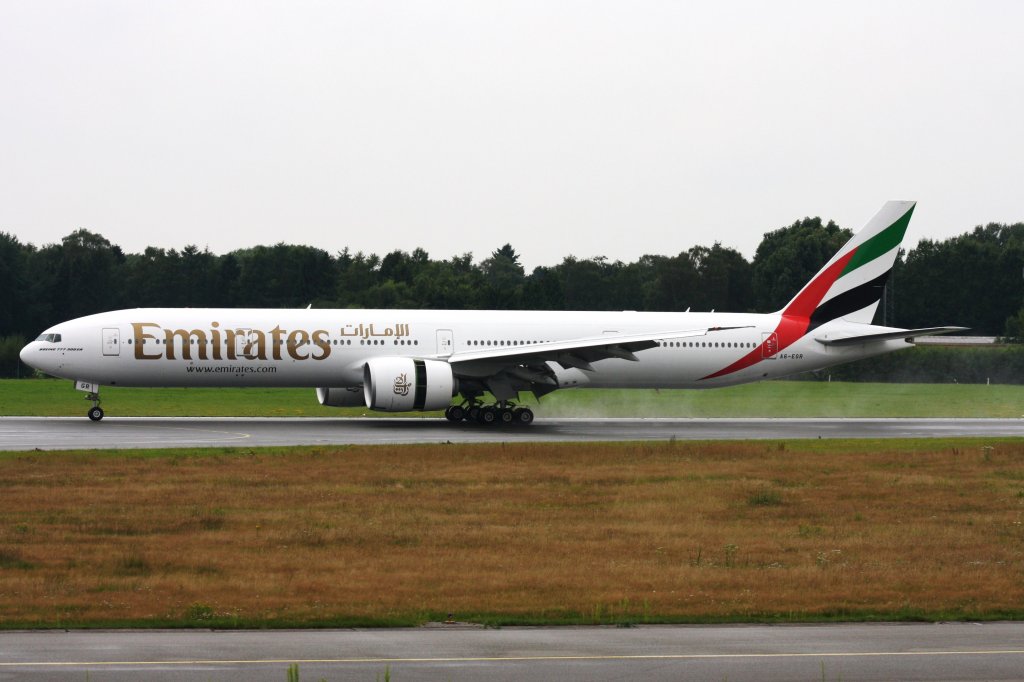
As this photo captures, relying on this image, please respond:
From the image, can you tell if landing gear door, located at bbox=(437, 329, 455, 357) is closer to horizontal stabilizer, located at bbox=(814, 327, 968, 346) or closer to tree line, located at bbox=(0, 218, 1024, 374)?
horizontal stabilizer, located at bbox=(814, 327, 968, 346)

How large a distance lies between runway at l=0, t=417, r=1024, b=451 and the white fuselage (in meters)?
1.48

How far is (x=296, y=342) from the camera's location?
36.3 m

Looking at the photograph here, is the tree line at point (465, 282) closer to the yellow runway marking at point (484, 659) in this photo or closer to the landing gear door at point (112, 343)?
the landing gear door at point (112, 343)

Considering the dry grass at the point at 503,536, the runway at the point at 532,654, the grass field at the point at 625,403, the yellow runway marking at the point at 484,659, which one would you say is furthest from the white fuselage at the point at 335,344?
the yellow runway marking at the point at 484,659

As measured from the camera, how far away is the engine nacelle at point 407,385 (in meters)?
34.5

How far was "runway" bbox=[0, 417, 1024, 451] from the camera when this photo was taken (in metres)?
→ 30.7

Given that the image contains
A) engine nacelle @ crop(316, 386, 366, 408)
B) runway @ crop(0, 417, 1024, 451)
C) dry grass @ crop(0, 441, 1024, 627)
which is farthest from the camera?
engine nacelle @ crop(316, 386, 366, 408)

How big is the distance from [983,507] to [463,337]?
63.2 feet

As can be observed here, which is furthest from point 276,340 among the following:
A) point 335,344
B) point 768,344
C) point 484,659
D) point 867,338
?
point 484,659

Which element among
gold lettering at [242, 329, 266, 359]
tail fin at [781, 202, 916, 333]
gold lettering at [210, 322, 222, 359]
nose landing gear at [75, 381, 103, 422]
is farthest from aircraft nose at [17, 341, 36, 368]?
tail fin at [781, 202, 916, 333]

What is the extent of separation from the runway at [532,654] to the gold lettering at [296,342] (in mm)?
24750

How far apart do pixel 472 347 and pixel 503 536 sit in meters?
20.4

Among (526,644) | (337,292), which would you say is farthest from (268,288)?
(526,644)

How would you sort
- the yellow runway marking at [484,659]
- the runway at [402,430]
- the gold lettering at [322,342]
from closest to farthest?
the yellow runway marking at [484,659] < the runway at [402,430] < the gold lettering at [322,342]
